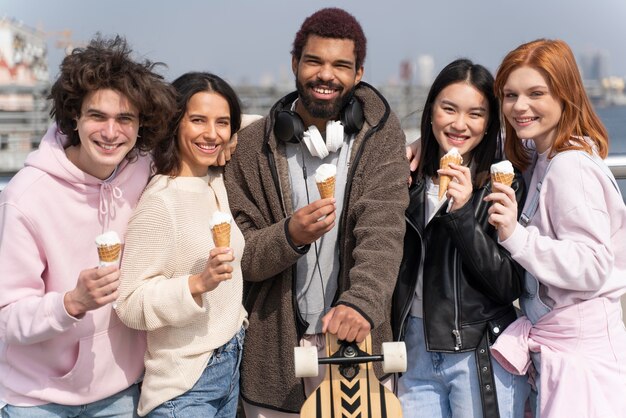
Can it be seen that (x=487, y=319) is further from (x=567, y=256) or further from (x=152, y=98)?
(x=152, y=98)

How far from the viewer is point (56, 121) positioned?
291 centimetres

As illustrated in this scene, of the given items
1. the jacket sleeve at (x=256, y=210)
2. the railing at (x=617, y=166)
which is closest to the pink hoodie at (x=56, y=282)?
the jacket sleeve at (x=256, y=210)

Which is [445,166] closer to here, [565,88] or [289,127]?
[565,88]

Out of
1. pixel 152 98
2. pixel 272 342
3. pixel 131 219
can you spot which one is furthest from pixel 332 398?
pixel 152 98

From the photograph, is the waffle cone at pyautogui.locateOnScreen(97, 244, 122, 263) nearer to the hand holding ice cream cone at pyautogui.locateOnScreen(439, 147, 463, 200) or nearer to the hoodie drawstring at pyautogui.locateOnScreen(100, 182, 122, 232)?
the hoodie drawstring at pyautogui.locateOnScreen(100, 182, 122, 232)

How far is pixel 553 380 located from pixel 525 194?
0.73 m

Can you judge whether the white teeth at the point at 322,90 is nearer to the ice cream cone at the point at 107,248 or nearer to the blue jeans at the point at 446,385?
the blue jeans at the point at 446,385

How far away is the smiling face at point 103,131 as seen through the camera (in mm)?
2840

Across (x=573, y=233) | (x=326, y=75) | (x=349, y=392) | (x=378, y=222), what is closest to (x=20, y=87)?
(x=326, y=75)

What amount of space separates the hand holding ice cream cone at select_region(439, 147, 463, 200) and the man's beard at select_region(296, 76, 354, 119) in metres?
0.47

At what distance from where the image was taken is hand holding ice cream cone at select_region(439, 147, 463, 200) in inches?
124

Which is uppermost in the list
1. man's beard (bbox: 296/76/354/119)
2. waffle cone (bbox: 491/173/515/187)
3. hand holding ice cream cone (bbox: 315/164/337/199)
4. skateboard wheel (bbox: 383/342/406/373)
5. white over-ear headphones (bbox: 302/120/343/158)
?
man's beard (bbox: 296/76/354/119)

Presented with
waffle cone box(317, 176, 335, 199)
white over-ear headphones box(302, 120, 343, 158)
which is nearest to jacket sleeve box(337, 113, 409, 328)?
white over-ear headphones box(302, 120, 343, 158)

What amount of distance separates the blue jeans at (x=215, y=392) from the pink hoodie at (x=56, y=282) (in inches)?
8.0
